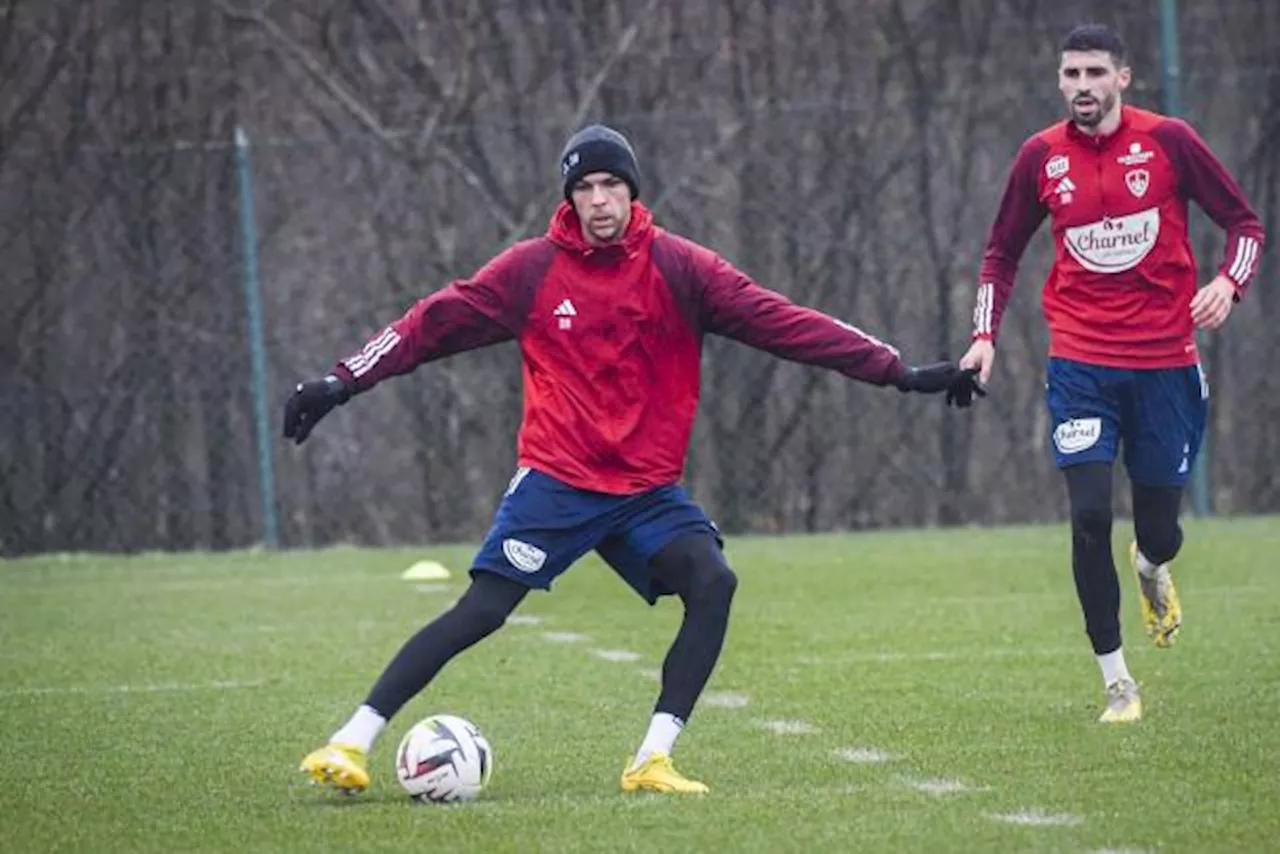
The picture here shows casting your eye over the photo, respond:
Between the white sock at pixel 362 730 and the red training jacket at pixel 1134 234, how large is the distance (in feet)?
8.64

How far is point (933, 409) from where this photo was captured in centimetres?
1878

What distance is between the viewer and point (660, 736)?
7324 mm

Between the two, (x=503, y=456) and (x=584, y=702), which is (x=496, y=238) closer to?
(x=503, y=456)

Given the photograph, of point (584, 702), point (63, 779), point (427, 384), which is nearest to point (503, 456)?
point (427, 384)

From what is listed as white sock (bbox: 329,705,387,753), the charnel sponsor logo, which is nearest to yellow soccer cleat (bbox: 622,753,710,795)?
white sock (bbox: 329,705,387,753)

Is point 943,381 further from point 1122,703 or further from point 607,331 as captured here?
point 1122,703

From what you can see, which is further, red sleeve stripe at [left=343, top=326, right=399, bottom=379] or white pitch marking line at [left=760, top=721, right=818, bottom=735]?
white pitch marking line at [left=760, top=721, right=818, bottom=735]

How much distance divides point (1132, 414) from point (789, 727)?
1.53 meters

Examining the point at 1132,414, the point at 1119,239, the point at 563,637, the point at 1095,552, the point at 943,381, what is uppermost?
the point at 1119,239

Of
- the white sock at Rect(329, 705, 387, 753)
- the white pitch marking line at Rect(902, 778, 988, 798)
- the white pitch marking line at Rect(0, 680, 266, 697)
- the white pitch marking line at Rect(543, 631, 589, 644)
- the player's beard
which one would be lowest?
the white pitch marking line at Rect(543, 631, 589, 644)

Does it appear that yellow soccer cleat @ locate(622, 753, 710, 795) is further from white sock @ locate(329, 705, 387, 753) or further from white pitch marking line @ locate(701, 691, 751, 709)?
white pitch marking line @ locate(701, 691, 751, 709)

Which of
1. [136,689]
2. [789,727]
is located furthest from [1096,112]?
[136,689]

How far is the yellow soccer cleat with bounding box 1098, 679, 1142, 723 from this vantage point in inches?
336

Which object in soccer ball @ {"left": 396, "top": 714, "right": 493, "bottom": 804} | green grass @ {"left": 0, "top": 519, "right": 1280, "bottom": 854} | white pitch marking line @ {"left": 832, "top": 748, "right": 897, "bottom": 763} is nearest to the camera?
green grass @ {"left": 0, "top": 519, "right": 1280, "bottom": 854}
